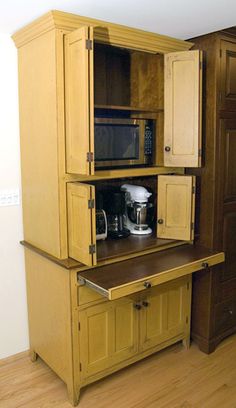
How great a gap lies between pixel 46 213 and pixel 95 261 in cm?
42

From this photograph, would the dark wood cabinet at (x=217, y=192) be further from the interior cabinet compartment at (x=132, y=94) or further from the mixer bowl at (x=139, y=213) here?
the mixer bowl at (x=139, y=213)

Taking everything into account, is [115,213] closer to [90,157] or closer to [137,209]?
[137,209]

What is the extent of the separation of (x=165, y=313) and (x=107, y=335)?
0.46 m

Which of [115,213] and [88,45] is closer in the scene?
[88,45]

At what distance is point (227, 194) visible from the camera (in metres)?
2.64

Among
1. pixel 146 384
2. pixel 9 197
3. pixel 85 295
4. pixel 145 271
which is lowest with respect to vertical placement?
pixel 146 384

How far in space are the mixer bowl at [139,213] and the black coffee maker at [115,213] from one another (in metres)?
0.08

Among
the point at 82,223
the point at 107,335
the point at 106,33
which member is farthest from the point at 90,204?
the point at 106,33

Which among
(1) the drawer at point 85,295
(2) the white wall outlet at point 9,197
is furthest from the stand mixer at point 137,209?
(2) the white wall outlet at point 9,197

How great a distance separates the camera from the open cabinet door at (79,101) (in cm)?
190

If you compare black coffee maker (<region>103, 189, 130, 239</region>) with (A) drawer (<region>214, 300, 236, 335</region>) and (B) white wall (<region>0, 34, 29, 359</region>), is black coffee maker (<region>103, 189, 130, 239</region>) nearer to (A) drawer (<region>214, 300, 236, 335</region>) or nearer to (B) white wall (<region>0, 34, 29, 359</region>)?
(B) white wall (<region>0, 34, 29, 359</region>)

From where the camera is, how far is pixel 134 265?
2221 millimetres

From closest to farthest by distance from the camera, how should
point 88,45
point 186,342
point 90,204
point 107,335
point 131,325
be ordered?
point 88,45 < point 90,204 < point 107,335 < point 131,325 < point 186,342

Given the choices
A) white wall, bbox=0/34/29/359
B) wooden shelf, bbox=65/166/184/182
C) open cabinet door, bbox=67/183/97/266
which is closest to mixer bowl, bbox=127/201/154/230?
wooden shelf, bbox=65/166/184/182
